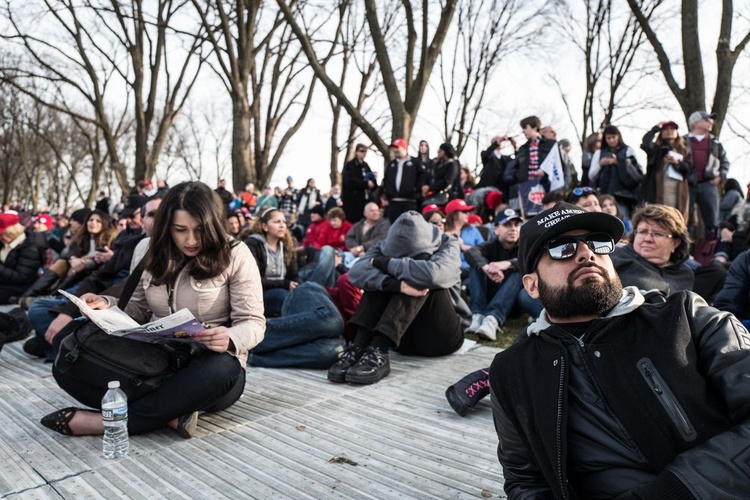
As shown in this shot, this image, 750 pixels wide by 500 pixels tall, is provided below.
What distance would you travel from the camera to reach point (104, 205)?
51.8ft

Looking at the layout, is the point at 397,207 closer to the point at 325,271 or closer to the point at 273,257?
the point at 325,271

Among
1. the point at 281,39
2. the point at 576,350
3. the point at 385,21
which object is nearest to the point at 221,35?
the point at 281,39

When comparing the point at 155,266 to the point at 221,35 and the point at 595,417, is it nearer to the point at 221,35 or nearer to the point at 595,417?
the point at 595,417

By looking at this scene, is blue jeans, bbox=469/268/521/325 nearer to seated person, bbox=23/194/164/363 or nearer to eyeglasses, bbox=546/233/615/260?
seated person, bbox=23/194/164/363

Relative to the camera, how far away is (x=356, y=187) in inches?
425

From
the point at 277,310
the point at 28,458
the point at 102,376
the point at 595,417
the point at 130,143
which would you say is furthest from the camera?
the point at 130,143

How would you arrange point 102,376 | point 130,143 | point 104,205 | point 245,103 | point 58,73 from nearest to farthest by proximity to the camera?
point 102,376
point 245,103
point 104,205
point 58,73
point 130,143

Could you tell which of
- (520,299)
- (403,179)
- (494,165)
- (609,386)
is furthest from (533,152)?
(609,386)

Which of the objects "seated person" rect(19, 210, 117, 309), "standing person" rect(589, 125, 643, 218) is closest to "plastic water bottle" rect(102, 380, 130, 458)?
"seated person" rect(19, 210, 117, 309)

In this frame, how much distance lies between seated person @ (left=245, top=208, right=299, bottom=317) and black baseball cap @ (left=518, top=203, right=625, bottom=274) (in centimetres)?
438

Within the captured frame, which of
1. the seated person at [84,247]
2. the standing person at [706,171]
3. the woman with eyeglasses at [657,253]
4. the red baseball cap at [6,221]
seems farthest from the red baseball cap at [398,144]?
the woman with eyeglasses at [657,253]

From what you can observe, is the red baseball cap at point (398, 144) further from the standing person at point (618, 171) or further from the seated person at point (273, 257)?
the seated person at point (273, 257)

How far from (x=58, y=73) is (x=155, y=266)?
17.4m

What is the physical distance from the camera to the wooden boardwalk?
239 centimetres
